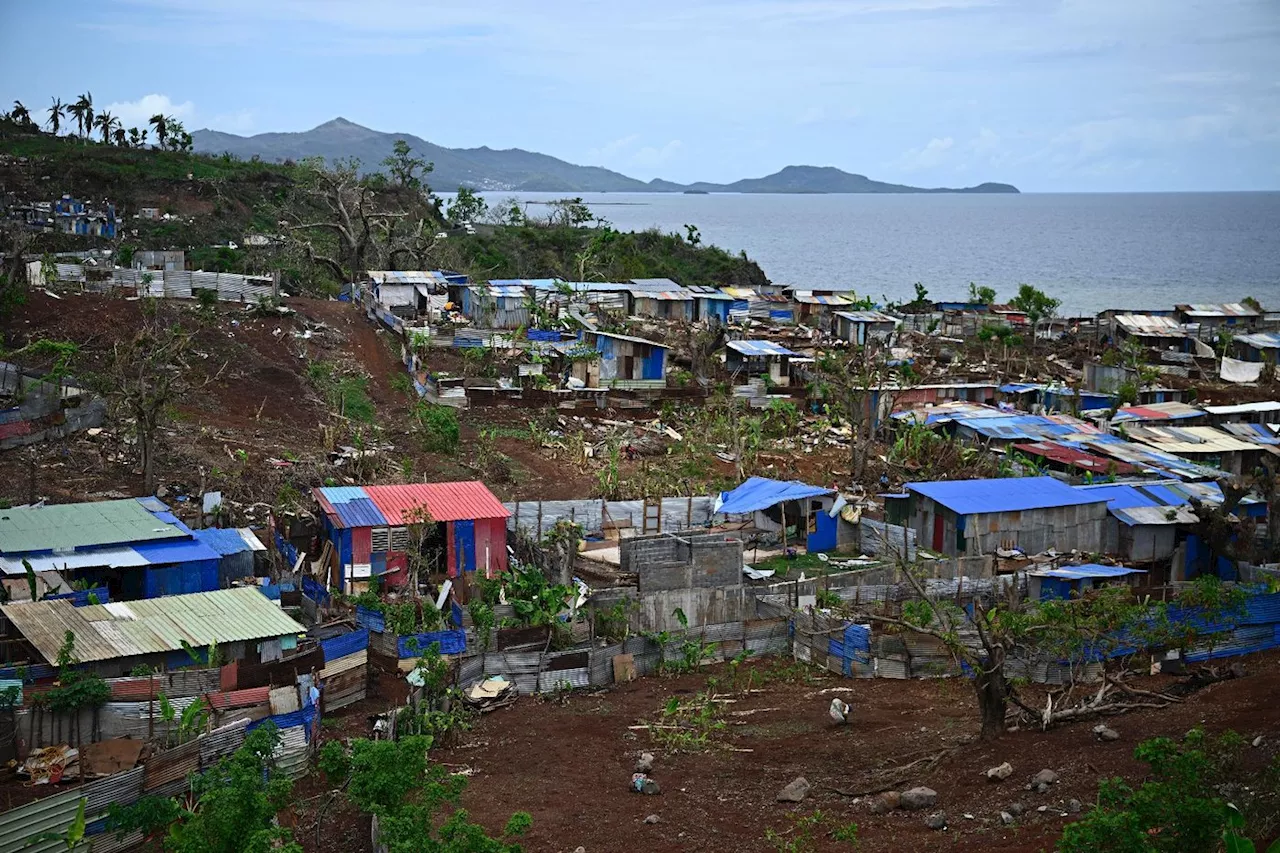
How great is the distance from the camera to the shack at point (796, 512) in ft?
75.5

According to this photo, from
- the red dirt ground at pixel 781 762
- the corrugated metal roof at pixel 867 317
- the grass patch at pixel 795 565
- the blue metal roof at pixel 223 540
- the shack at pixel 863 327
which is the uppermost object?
the corrugated metal roof at pixel 867 317

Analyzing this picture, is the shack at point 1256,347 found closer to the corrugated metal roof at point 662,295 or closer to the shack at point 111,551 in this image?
the corrugated metal roof at point 662,295

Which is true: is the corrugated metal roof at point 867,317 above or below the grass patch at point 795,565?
above

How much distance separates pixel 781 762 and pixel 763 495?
888cm

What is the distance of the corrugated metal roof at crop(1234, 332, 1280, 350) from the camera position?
43384 millimetres

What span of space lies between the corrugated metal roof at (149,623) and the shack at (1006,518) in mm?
11921

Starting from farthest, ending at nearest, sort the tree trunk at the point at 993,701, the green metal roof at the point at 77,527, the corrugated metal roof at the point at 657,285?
the corrugated metal roof at the point at 657,285, the green metal roof at the point at 77,527, the tree trunk at the point at 993,701

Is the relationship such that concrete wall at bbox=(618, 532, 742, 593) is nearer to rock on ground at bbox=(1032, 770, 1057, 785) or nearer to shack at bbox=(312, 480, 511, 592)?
shack at bbox=(312, 480, 511, 592)

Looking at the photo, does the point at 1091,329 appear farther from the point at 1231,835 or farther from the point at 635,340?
the point at 1231,835

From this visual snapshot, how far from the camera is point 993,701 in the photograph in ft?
47.2

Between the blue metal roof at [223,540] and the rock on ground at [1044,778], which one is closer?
the rock on ground at [1044,778]

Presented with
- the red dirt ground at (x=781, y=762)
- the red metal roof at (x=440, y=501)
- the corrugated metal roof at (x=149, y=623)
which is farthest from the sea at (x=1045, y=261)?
the corrugated metal roof at (x=149, y=623)

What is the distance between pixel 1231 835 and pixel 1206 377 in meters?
36.5

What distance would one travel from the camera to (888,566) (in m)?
20.7
